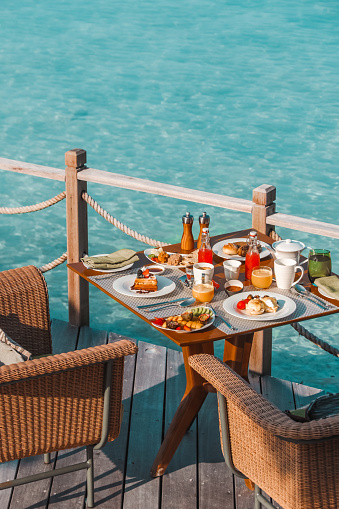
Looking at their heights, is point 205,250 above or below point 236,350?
above

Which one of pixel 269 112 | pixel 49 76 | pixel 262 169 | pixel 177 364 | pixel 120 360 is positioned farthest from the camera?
pixel 49 76

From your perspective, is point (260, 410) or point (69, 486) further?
point (69, 486)

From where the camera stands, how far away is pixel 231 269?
109 inches

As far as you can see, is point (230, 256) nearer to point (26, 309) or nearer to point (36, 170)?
point (26, 309)

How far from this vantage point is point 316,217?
456 inches

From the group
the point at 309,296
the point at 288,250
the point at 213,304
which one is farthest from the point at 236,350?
the point at 288,250

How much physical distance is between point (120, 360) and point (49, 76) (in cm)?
1615

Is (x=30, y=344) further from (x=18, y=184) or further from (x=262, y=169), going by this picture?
(x=262, y=169)

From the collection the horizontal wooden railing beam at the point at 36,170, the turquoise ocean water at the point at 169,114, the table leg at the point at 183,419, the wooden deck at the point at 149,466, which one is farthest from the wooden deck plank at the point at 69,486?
the turquoise ocean water at the point at 169,114

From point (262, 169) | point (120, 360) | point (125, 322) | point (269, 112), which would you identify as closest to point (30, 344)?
point (120, 360)

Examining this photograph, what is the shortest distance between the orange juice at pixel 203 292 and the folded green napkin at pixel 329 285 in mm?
434

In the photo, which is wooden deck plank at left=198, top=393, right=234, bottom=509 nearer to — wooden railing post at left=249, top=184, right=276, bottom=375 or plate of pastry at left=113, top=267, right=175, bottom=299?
wooden railing post at left=249, top=184, right=276, bottom=375

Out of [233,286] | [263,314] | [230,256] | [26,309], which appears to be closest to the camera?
[263,314]

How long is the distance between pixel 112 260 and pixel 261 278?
632mm
